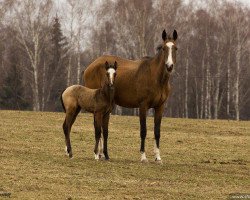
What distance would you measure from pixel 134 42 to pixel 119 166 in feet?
130

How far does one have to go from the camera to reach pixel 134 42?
173 feet

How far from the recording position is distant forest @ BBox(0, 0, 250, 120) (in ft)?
163

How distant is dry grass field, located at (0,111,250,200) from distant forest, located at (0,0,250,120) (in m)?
22.4

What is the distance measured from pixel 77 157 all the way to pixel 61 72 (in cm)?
4851

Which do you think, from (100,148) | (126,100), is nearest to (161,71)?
(126,100)

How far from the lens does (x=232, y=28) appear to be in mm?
53281

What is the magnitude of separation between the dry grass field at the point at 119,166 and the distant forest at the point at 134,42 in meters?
22.4

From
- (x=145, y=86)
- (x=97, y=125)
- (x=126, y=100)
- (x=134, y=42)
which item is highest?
(x=134, y=42)

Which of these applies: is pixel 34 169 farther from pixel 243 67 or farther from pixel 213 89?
pixel 243 67

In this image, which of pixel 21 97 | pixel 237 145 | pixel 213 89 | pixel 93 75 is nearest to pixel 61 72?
pixel 21 97

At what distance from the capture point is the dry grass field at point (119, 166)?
415 inches

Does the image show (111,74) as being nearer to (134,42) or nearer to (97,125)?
(97,125)

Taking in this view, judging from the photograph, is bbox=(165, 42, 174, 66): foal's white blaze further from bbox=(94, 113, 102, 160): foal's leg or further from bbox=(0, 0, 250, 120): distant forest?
bbox=(0, 0, 250, 120): distant forest

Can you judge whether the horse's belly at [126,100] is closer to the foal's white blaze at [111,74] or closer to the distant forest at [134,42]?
the foal's white blaze at [111,74]
